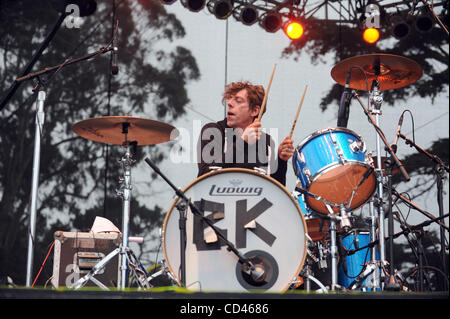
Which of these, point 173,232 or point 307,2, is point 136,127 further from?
point 307,2

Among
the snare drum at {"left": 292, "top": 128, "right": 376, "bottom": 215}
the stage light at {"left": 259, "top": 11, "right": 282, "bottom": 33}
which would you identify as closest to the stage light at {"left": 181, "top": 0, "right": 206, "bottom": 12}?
the stage light at {"left": 259, "top": 11, "right": 282, "bottom": 33}

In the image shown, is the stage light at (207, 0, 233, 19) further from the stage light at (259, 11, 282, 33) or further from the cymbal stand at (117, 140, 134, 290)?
the cymbal stand at (117, 140, 134, 290)

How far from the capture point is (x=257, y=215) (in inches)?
123

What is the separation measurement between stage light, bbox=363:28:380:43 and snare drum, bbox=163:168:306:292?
342cm

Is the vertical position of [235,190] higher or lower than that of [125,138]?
lower

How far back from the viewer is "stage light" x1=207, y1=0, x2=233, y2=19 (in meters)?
5.75

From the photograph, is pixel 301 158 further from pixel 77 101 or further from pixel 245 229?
pixel 77 101

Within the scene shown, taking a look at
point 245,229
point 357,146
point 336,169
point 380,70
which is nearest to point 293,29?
point 380,70

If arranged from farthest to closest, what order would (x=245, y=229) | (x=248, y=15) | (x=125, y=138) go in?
(x=248, y=15)
(x=125, y=138)
(x=245, y=229)

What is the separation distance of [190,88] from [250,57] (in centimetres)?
70

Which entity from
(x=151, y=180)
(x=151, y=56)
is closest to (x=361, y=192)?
(x=151, y=180)

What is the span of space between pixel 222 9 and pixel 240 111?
210 centimetres

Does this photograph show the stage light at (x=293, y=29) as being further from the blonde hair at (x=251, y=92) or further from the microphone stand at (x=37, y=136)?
the microphone stand at (x=37, y=136)

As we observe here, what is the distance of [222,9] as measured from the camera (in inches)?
227
